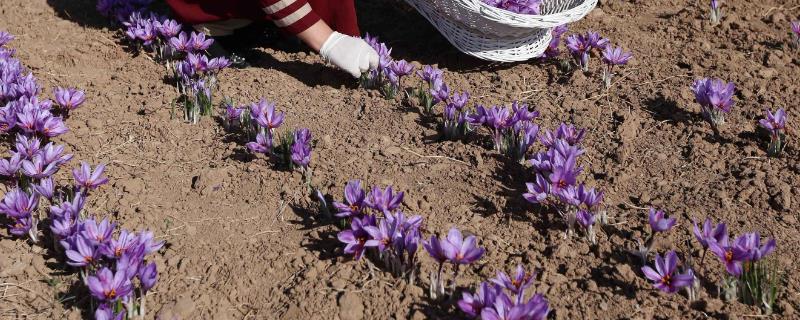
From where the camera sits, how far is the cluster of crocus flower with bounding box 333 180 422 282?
2498 mm

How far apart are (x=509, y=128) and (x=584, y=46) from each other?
931mm

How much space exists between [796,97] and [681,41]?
73cm

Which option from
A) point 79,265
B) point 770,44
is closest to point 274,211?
point 79,265

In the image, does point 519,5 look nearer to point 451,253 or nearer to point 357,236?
point 357,236

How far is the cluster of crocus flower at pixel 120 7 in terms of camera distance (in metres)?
4.42

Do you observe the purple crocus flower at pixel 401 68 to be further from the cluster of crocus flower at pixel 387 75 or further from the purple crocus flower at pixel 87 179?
the purple crocus flower at pixel 87 179

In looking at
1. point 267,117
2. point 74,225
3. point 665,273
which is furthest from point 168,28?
point 665,273

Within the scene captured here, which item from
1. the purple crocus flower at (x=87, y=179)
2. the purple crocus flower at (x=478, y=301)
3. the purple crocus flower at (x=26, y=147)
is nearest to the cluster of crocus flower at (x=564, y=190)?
the purple crocus flower at (x=478, y=301)

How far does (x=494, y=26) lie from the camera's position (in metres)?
3.68

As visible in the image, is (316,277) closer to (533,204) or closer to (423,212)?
(423,212)

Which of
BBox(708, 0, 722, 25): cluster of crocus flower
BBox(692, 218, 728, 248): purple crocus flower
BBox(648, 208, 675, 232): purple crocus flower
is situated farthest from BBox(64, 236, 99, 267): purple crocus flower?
BBox(708, 0, 722, 25): cluster of crocus flower

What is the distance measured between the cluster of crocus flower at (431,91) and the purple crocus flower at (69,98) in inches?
61.3

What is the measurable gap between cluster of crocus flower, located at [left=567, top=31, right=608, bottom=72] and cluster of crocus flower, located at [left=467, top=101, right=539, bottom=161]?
790mm

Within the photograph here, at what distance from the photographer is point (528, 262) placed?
263cm
